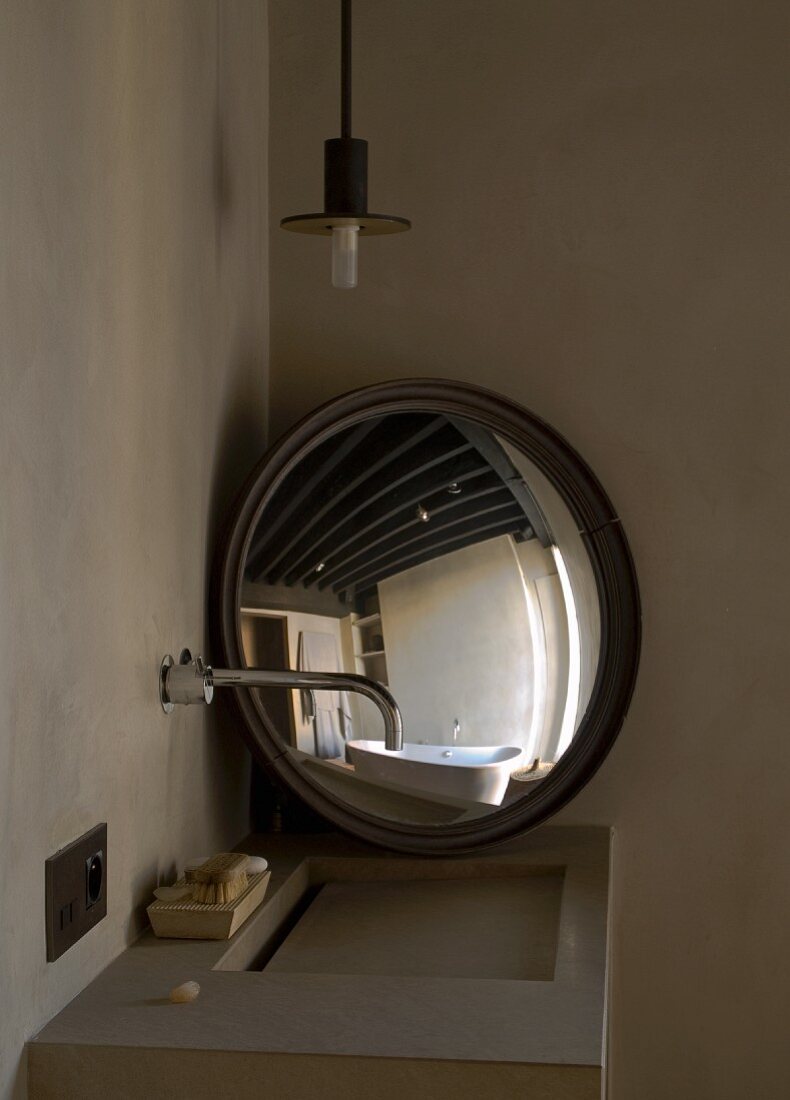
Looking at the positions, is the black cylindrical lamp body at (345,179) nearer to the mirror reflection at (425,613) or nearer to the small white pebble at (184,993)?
the mirror reflection at (425,613)

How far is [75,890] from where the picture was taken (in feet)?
3.52

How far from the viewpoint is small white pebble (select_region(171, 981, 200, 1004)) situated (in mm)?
1083

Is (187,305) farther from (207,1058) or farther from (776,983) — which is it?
(776,983)

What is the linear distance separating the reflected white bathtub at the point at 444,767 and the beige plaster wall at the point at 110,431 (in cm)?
21

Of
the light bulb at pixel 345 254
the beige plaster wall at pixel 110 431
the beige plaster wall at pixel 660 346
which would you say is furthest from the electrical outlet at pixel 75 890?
the beige plaster wall at pixel 660 346

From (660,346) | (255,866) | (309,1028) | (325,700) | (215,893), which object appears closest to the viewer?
(309,1028)

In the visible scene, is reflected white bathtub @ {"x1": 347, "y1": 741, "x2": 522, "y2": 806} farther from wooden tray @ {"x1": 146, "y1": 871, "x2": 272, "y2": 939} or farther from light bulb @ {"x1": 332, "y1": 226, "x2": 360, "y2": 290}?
light bulb @ {"x1": 332, "y1": 226, "x2": 360, "y2": 290}

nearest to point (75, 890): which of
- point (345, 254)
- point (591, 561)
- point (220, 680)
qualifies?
point (220, 680)

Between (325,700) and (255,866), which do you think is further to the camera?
(325,700)

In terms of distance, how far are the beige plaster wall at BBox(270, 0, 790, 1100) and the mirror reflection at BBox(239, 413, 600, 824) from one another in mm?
180

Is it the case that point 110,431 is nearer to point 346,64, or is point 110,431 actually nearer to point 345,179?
point 345,179

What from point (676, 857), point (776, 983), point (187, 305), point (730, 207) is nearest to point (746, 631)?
point (676, 857)

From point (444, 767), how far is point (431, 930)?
0.90 ft

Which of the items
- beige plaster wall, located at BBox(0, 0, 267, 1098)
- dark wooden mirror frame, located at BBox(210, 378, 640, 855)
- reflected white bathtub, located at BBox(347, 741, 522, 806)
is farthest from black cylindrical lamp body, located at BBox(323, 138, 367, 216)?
A: reflected white bathtub, located at BBox(347, 741, 522, 806)
